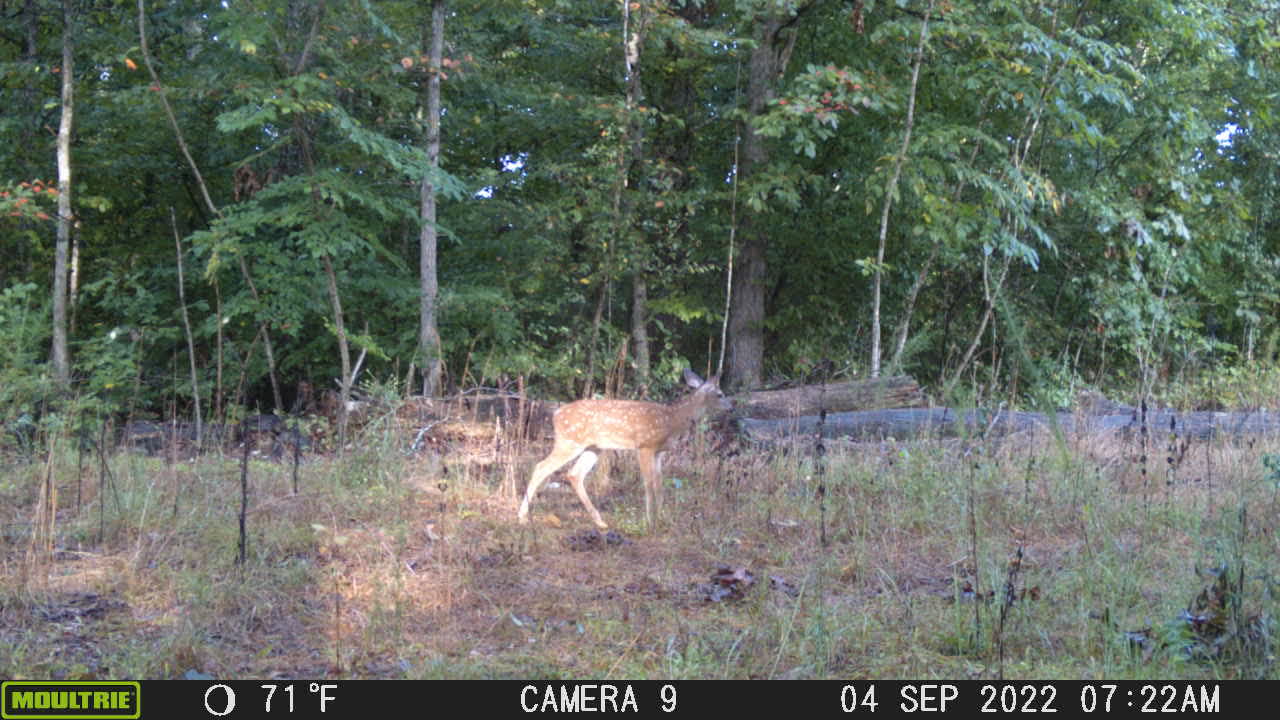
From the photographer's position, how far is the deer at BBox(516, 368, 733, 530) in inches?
255

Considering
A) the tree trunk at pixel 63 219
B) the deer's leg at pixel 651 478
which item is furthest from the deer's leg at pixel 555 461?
the tree trunk at pixel 63 219

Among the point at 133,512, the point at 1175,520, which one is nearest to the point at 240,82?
the point at 133,512

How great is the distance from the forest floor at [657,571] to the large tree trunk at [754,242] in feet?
19.7

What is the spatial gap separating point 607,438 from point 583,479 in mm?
429

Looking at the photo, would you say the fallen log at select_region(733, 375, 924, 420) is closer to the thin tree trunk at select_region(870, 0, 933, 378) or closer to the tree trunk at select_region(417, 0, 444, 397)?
the thin tree trunk at select_region(870, 0, 933, 378)

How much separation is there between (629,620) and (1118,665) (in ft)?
6.52

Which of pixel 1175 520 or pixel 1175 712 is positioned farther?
pixel 1175 520

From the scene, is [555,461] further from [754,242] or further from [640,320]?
[754,242]

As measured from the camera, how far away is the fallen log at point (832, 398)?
10195 mm

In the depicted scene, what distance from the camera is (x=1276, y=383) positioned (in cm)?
1271

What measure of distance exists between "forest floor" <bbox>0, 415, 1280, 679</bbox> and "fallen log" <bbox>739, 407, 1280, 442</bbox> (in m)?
0.85

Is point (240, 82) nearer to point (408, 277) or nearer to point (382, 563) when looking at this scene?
point (408, 277)

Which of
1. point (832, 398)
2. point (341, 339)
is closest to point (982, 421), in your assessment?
point (832, 398)

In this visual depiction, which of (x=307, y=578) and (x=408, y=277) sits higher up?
(x=408, y=277)
